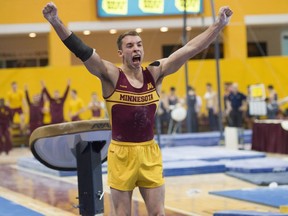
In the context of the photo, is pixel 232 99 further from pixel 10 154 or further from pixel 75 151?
pixel 75 151

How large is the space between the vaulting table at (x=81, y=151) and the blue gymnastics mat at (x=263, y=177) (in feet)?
16.8

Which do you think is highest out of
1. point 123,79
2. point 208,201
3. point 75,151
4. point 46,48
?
point 46,48

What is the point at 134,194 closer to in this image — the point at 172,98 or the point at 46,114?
the point at 46,114

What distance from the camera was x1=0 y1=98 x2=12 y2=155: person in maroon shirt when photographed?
19969 millimetres

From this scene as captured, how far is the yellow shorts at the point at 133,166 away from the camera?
5.68 metres

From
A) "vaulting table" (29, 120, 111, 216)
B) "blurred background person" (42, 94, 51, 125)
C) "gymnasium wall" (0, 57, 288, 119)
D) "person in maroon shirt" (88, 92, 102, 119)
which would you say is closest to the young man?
"vaulting table" (29, 120, 111, 216)

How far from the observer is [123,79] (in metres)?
5.70

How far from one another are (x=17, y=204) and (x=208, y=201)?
2.38m

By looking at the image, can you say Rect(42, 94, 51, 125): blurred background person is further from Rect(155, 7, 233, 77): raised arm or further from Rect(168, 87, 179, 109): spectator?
Rect(155, 7, 233, 77): raised arm

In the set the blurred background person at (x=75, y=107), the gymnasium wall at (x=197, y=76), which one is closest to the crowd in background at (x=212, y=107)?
the gymnasium wall at (x=197, y=76)

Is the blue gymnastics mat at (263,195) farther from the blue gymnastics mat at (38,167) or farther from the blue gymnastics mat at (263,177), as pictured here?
the blue gymnastics mat at (38,167)

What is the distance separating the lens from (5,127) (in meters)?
20.3

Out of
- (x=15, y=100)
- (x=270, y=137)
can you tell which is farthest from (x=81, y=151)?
(x=15, y=100)

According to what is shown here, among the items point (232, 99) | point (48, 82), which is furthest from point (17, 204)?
point (48, 82)
